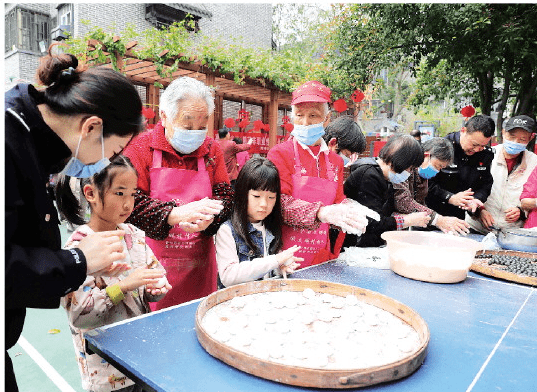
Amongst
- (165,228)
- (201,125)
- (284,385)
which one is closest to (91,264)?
(284,385)

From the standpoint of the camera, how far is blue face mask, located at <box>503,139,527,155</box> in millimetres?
3271

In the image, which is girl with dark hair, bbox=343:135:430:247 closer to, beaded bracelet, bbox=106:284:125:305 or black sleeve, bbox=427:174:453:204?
black sleeve, bbox=427:174:453:204

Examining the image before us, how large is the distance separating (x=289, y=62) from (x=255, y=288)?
281 inches

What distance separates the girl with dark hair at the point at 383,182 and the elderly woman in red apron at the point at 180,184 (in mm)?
904

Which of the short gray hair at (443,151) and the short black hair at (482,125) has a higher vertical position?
the short black hair at (482,125)

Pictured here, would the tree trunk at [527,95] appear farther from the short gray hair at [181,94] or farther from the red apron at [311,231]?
the short gray hair at [181,94]

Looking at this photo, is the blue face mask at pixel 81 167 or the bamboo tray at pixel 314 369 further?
the blue face mask at pixel 81 167

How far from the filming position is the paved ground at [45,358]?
7.95 ft

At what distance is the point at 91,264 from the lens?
0.98 m

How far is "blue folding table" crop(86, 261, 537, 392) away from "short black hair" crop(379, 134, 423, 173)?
1.02m

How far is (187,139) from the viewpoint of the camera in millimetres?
1879

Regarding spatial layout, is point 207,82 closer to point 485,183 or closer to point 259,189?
point 485,183

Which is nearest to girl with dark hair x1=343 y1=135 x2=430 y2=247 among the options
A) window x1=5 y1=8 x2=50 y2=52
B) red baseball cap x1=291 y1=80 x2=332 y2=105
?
red baseball cap x1=291 y1=80 x2=332 y2=105

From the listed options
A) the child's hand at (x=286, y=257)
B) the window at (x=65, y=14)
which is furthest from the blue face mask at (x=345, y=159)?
the window at (x=65, y=14)
